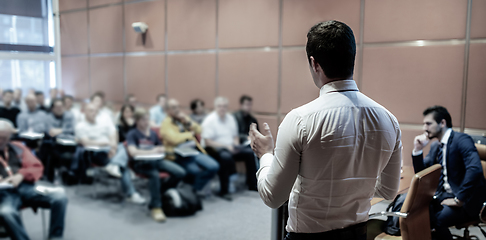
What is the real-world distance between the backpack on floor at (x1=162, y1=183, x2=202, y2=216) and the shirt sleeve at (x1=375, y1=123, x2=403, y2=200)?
202 cm

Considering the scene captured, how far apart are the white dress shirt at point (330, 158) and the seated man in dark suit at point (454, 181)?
118cm

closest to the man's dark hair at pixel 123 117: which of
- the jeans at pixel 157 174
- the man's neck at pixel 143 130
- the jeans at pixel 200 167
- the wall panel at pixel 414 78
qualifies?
the man's neck at pixel 143 130

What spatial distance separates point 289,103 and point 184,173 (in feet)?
3.24

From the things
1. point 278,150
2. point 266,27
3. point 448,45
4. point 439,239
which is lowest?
point 439,239

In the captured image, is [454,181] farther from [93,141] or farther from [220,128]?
[93,141]

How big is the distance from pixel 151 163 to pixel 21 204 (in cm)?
94

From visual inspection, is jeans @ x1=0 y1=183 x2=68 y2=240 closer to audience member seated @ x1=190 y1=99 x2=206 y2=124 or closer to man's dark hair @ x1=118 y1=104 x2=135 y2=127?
man's dark hair @ x1=118 y1=104 x2=135 y2=127

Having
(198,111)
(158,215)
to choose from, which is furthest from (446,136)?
(158,215)

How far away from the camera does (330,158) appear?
67 centimetres

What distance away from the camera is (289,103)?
2402 millimetres

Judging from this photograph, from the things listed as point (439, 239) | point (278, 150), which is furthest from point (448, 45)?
point (278, 150)

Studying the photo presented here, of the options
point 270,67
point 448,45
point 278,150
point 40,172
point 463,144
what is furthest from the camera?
point 270,67

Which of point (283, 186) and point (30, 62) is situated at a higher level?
point (30, 62)

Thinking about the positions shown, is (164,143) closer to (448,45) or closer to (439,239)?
(439,239)
